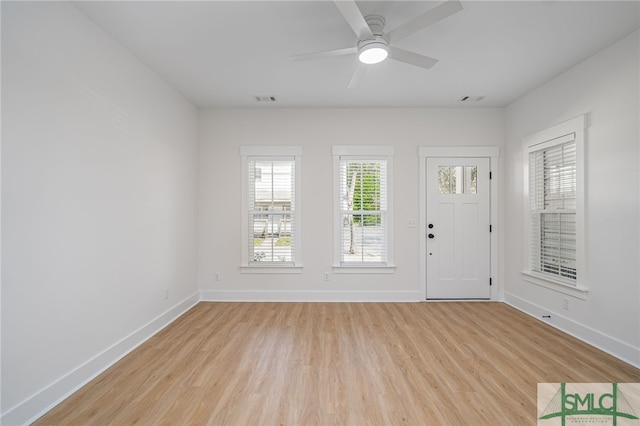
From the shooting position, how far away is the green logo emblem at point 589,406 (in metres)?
1.78

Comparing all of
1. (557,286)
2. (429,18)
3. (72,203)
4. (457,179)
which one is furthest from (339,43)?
(557,286)

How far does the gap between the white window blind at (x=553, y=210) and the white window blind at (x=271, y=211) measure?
10.5 feet

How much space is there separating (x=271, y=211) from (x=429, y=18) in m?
3.05

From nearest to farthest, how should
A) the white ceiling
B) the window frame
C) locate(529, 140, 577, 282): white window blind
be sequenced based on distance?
the white ceiling, the window frame, locate(529, 140, 577, 282): white window blind

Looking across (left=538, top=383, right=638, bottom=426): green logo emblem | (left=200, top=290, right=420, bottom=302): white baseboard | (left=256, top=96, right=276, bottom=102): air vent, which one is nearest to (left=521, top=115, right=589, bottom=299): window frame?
(left=538, top=383, right=638, bottom=426): green logo emblem

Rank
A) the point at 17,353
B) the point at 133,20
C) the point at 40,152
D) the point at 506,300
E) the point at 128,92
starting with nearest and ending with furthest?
the point at 17,353 < the point at 40,152 < the point at 133,20 < the point at 128,92 < the point at 506,300

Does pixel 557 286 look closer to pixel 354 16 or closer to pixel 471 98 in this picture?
pixel 471 98

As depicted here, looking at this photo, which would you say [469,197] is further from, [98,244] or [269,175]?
[98,244]

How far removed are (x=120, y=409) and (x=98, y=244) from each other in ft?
4.06

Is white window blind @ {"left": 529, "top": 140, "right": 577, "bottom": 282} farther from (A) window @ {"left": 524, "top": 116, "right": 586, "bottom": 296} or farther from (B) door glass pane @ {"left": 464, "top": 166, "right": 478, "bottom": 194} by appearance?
(B) door glass pane @ {"left": 464, "top": 166, "right": 478, "bottom": 194}

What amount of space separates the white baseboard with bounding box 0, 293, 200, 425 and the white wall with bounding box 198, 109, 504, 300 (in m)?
1.32

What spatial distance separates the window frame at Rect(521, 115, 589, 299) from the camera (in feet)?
9.39

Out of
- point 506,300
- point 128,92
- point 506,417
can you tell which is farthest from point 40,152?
point 506,300

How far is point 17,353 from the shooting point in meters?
1.67
